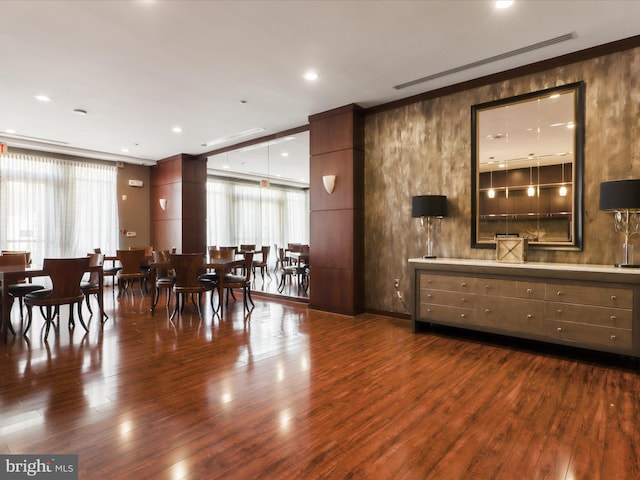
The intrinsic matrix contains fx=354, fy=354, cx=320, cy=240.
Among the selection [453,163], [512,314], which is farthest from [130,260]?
[512,314]

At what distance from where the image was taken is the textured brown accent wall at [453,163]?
3.65 metres

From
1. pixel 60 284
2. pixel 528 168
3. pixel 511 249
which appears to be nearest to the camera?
pixel 511 249

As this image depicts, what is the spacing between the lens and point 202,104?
17.7ft

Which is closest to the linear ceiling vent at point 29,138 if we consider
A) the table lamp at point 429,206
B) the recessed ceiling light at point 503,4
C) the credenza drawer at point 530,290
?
the table lamp at point 429,206

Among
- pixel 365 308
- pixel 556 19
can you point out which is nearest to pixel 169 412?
pixel 365 308

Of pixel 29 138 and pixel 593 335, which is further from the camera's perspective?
pixel 29 138

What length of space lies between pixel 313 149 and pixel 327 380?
155 inches

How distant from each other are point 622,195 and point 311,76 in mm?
3519

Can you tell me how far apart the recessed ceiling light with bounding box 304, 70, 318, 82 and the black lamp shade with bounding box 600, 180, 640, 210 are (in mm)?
3321

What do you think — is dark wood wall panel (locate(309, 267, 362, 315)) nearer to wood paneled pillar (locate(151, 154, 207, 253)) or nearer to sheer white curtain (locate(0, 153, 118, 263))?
wood paneled pillar (locate(151, 154, 207, 253))

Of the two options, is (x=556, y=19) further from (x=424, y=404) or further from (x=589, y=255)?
(x=424, y=404)

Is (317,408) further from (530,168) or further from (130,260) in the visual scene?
(130,260)

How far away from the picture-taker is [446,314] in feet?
13.9

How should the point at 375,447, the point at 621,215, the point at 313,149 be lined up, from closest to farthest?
the point at 375,447, the point at 621,215, the point at 313,149
